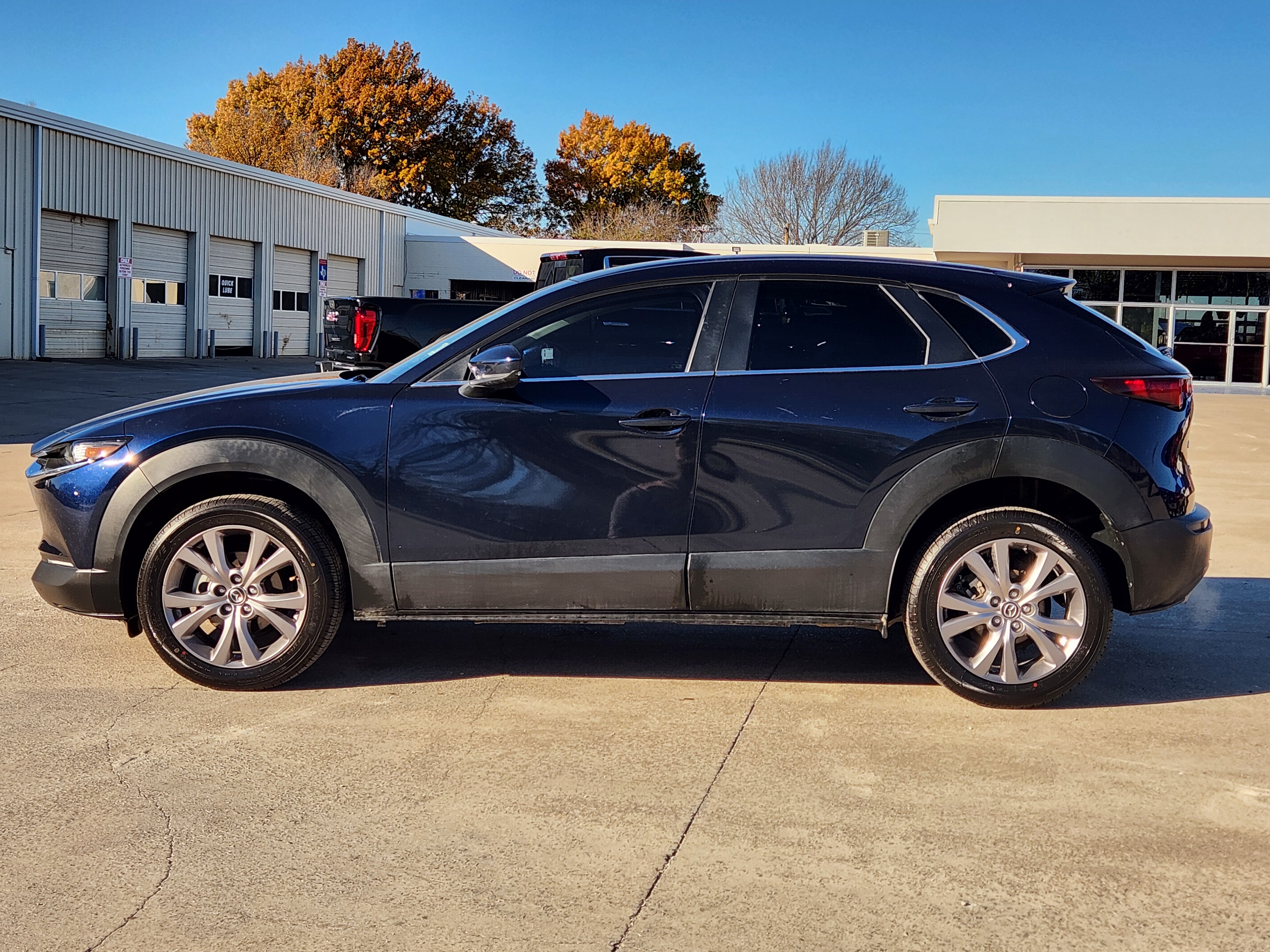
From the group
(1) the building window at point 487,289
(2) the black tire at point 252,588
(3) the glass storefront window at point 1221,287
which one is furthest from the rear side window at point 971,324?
(1) the building window at point 487,289

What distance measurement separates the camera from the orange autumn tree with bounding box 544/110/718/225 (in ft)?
237

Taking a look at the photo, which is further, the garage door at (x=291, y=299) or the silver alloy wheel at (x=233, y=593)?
the garage door at (x=291, y=299)

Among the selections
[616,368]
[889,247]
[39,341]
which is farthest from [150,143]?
[616,368]

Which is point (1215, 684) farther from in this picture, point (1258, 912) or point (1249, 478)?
point (1249, 478)

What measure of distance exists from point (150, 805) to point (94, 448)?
5.78 feet

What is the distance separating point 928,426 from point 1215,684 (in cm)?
176

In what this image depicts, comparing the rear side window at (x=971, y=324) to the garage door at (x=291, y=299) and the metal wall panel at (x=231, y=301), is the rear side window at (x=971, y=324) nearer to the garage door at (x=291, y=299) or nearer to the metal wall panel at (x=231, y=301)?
the metal wall panel at (x=231, y=301)

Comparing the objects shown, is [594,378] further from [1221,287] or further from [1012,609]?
[1221,287]

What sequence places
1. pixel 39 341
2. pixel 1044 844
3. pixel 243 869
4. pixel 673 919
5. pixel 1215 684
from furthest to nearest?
pixel 39 341 → pixel 1215 684 → pixel 1044 844 → pixel 243 869 → pixel 673 919

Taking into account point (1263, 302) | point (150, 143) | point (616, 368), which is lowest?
point (616, 368)

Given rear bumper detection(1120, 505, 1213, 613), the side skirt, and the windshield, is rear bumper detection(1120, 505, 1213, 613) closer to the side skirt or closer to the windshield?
the side skirt

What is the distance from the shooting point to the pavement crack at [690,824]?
3057 mm

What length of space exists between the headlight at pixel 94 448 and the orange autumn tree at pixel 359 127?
59573 millimetres

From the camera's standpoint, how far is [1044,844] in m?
3.59
